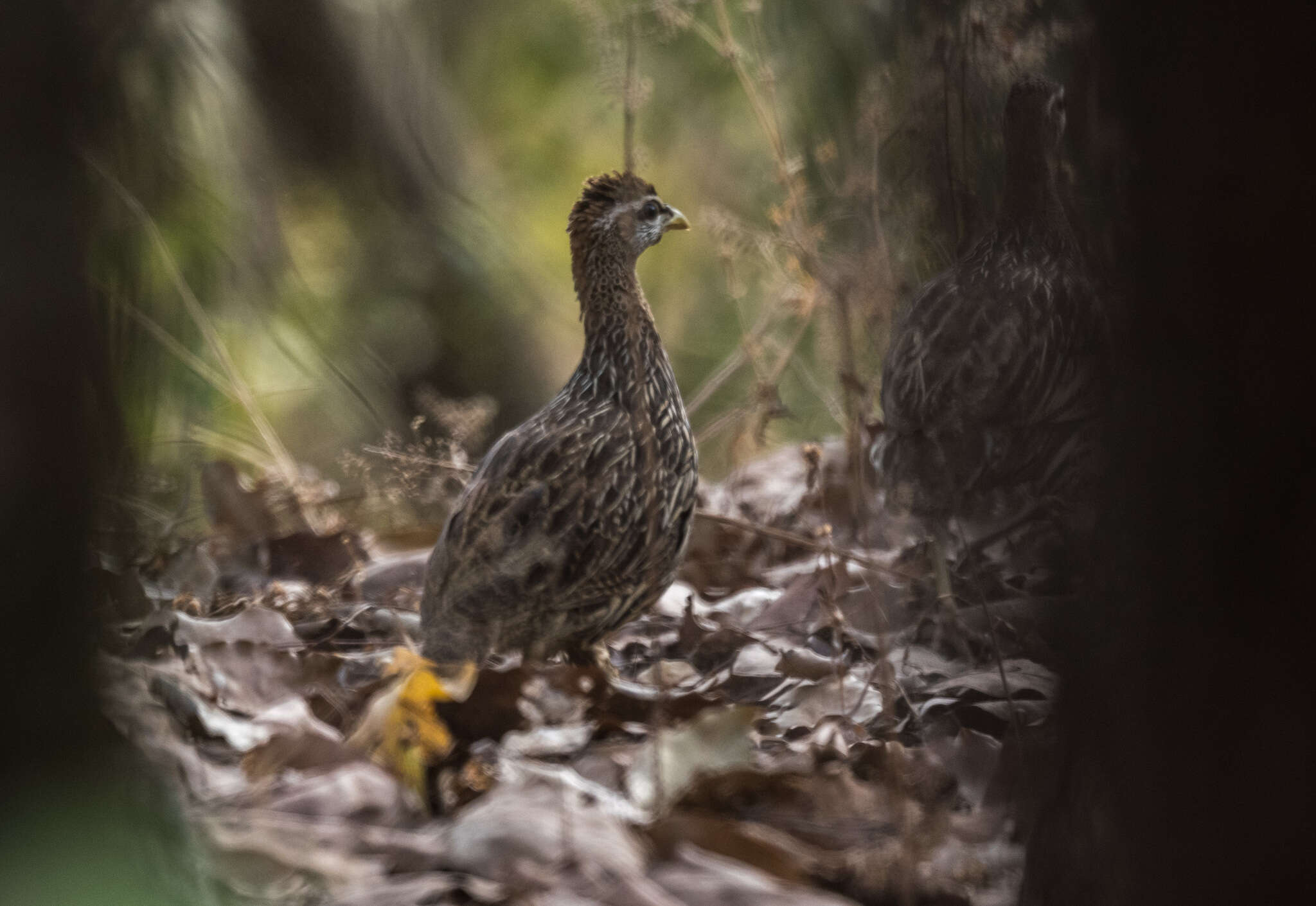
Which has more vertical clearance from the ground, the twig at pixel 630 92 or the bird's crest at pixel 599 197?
the bird's crest at pixel 599 197

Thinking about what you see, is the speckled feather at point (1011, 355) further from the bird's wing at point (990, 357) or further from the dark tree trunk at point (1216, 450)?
the dark tree trunk at point (1216, 450)

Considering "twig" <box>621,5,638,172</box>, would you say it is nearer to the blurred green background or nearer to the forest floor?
the blurred green background

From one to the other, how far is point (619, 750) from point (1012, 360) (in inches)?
42.8

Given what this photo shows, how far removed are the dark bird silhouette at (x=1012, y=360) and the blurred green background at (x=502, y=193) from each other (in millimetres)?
82

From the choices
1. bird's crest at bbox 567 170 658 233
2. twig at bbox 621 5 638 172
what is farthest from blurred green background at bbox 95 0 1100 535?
bird's crest at bbox 567 170 658 233

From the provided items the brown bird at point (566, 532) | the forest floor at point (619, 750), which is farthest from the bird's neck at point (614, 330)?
the forest floor at point (619, 750)

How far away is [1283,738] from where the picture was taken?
102 cm

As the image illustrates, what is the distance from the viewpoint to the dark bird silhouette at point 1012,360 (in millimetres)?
1346

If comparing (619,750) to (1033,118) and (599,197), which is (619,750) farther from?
(599,197)

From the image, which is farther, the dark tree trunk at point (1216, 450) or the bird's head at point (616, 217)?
the bird's head at point (616, 217)

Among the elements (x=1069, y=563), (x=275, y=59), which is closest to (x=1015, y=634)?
(x=1069, y=563)

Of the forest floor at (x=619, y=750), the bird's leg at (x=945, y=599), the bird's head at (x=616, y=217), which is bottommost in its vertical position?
the forest floor at (x=619, y=750)

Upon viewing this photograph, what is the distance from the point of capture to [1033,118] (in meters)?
1.59

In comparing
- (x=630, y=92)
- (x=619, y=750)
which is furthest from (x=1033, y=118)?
(x=619, y=750)
